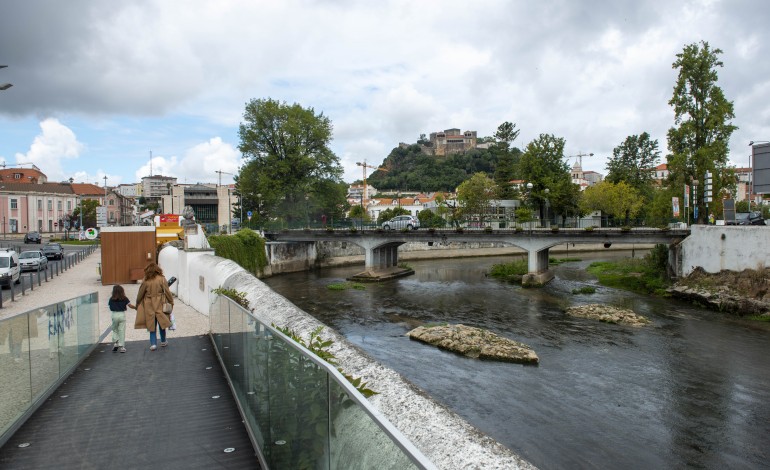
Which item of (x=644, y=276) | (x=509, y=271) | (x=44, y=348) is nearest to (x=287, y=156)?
(x=509, y=271)

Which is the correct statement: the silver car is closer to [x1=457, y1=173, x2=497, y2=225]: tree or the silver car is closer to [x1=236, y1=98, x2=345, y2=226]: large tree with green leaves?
[x1=236, y1=98, x2=345, y2=226]: large tree with green leaves

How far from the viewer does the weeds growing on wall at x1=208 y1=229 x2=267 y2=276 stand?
4384cm

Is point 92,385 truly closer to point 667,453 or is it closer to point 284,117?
point 667,453

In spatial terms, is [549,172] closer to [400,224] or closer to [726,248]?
[400,224]

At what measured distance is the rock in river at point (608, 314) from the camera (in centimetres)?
2724

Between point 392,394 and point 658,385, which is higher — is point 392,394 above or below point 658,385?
above

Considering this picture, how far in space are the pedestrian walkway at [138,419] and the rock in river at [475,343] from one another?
1241 centimetres

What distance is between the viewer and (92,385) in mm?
8484

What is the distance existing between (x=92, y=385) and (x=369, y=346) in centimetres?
1466

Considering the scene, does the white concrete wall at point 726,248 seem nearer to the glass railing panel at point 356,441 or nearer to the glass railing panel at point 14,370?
the glass railing panel at point 356,441

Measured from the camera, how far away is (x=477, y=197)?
72500 millimetres

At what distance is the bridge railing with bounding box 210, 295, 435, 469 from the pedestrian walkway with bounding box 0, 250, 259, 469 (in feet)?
1.31

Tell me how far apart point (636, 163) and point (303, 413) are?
9929 cm

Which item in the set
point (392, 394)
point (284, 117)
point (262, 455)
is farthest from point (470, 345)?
point (284, 117)
